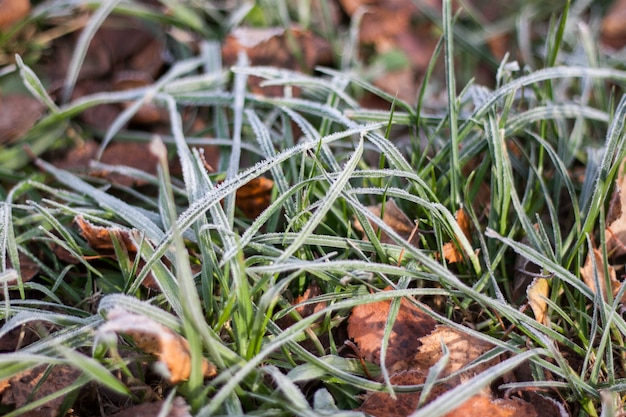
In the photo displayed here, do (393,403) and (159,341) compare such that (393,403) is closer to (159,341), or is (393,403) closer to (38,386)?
(159,341)

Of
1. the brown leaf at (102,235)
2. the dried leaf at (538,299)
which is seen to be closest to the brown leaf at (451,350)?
the dried leaf at (538,299)

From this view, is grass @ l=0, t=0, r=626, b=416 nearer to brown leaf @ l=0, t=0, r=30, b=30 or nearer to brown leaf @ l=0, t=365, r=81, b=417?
brown leaf @ l=0, t=365, r=81, b=417

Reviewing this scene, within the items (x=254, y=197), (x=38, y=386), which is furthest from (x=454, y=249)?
(x=38, y=386)

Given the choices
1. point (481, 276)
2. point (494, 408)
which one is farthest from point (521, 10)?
point (494, 408)

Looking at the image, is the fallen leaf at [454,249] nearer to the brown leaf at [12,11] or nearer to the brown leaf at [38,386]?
the brown leaf at [38,386]

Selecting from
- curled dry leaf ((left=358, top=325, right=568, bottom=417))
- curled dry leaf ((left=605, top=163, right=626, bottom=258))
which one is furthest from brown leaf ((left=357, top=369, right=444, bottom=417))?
curled dry leaf ((left=605, top=163, right=626, bottom=258))

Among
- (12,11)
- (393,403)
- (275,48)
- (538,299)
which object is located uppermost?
(12,11)
